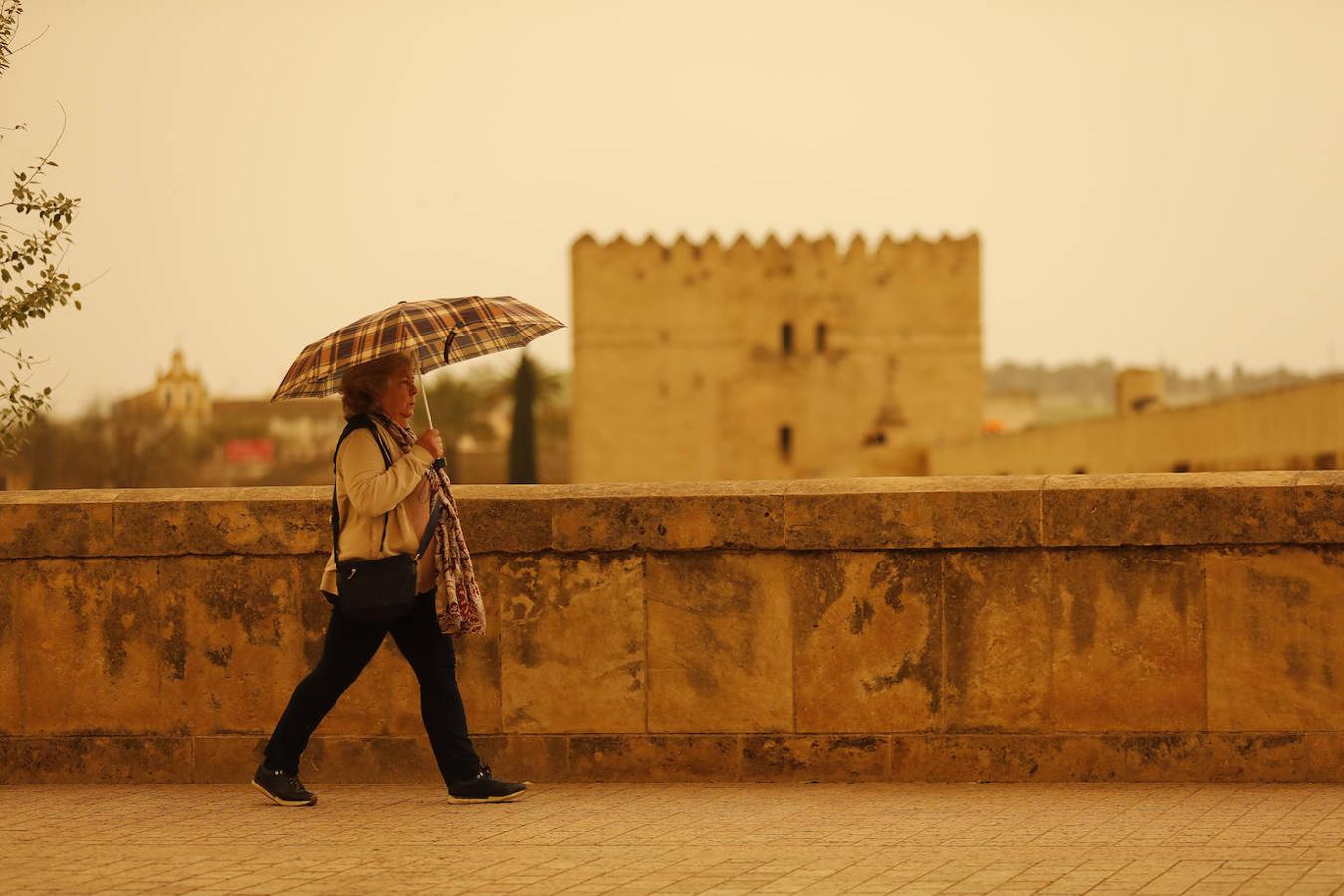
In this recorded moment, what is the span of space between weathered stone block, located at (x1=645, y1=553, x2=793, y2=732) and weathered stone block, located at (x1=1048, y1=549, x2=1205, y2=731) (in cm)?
96

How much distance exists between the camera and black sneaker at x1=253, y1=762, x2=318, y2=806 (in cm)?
626

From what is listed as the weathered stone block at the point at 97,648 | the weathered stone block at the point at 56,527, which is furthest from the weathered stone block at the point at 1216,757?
the weathered stone block at the point at 56,527

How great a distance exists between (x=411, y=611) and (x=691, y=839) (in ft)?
4.06

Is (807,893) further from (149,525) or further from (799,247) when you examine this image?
(799,247)

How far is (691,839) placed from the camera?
559 cm

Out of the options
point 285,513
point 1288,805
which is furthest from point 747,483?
point 1288,805

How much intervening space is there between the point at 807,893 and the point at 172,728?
3060mm

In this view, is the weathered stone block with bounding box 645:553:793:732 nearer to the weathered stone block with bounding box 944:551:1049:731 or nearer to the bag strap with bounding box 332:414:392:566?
the weathered stone block with bounding box 944:551:1049:731

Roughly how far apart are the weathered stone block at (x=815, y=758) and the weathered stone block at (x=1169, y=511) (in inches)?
38.2

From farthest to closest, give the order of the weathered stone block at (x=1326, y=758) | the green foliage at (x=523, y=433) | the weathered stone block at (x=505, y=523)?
the green foliage at (x=523, y=433) → the weathered stone block at (x=505, y=523) → the weathered stone block at (x=1326, y=758)

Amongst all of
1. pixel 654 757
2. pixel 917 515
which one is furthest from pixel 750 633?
pixel 917 515

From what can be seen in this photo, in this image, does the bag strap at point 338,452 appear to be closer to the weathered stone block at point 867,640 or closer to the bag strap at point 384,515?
the bag strap at point 384,515

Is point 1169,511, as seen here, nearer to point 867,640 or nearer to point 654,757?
point 867,640

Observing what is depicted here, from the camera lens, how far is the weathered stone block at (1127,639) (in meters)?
6.61
